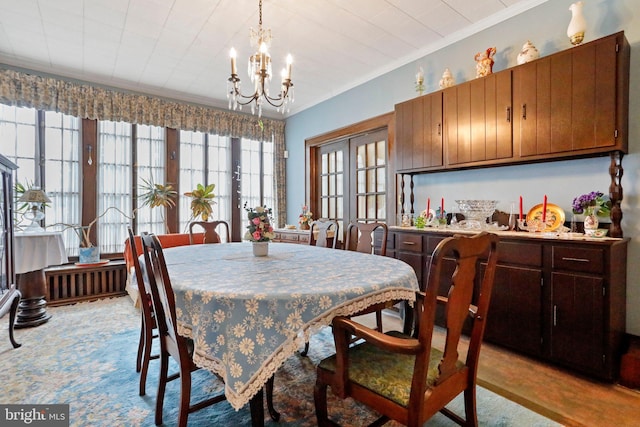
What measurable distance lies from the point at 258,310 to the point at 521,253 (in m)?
2.01

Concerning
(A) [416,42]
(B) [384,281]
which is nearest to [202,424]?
(B) [384,281]

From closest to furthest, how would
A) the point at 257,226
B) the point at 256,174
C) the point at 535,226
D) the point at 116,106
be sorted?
the point at 257,226 < the point at 535,226 < the point at 116,106 < the point at 256,174

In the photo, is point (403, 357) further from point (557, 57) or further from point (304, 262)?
point (557, 57)

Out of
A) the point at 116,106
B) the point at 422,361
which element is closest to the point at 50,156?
→ the point at 116,106

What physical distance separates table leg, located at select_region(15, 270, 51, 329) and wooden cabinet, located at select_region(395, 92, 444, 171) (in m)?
3.76

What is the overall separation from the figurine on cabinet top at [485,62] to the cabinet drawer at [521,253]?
1465 millimetres

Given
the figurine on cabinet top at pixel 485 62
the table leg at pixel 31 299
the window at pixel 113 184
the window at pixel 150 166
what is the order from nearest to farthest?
1. the figurine on cabinet top at pixel 485 62
2. the table leg at pixel 31 299
3. the window at pixel 113 184
4. the window at pixel 150 166

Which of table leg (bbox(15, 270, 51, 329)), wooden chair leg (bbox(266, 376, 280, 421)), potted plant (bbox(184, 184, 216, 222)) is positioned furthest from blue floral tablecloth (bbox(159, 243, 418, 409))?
potted plant (bbox(184, 184, 216, 222))

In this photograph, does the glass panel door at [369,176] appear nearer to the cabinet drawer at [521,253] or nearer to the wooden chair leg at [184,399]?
the cabinet drawer at [521,253]

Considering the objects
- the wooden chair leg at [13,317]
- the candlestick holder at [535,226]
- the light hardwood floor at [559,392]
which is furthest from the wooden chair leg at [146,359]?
the candlestick holder at [535,226]

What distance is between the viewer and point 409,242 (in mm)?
3053

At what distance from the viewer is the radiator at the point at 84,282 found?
11.9 ft

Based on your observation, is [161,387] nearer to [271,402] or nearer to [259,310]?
[271,402]

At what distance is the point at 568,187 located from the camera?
245cm
